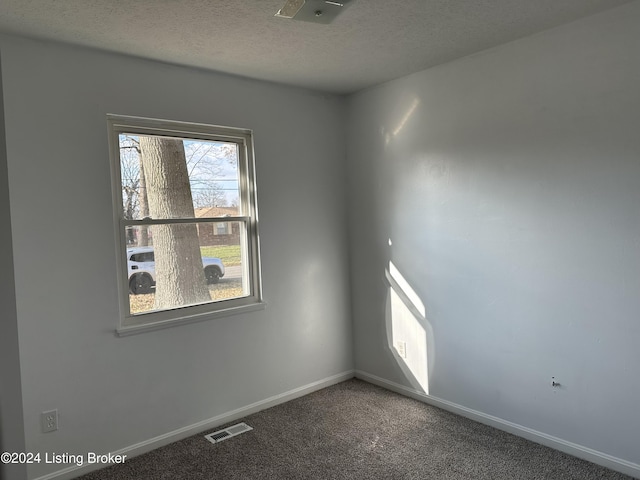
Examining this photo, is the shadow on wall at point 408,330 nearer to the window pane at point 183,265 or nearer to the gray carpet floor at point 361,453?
the gray carpet floor at point 361,453

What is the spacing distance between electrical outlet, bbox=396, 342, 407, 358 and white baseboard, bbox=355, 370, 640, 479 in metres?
0.26

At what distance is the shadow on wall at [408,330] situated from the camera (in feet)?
11.4

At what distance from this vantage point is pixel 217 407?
3248mm

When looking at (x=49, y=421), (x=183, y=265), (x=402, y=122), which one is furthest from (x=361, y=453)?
(x=402, y=122)

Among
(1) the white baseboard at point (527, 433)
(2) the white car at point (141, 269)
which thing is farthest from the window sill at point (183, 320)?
(1) the white baseboard at point (527, 433)

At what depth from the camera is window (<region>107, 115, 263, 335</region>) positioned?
2.92 meters

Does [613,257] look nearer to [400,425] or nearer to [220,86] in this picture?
[400,425]

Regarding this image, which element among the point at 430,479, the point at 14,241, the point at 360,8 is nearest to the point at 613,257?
the point at 430,479

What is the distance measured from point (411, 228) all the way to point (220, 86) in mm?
1707

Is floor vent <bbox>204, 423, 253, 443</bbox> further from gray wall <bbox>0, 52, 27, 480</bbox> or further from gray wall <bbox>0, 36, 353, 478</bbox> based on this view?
gray wall <bbox>0, 52, 27, 480</bbox>

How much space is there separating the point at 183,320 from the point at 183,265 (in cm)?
37

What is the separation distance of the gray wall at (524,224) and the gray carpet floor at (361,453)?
0.20m

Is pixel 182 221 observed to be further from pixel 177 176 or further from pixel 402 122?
pixel 402 122

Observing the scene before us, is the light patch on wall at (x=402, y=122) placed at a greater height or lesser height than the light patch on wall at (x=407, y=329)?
greater
